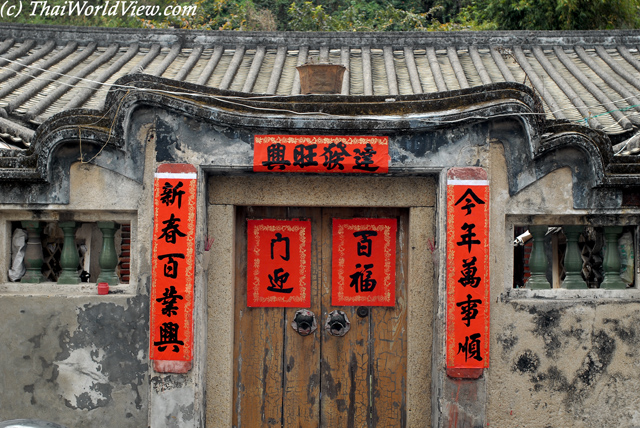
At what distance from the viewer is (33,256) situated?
17.9 feet

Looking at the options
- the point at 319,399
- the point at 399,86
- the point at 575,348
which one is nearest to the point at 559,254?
the point at 575,348

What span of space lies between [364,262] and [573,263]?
1.81 meters

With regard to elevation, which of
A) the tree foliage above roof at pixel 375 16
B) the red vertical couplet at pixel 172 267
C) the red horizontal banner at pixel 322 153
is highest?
the tree foliage above roof at pixel 375 16

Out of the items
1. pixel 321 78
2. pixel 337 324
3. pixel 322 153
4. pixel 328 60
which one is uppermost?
pixel 328 60

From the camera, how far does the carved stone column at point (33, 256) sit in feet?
17.8

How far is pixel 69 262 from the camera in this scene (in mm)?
5398


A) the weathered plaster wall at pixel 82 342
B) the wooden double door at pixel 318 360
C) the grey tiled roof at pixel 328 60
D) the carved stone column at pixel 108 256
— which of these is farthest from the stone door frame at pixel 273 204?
the grey tiled roof at pixel 328 60

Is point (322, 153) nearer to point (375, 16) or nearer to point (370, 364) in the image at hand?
point (370, 364)

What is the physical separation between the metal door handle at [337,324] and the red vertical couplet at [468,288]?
3.32ft

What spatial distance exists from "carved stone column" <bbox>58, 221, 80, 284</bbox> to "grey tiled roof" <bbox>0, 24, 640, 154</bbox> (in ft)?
5.78

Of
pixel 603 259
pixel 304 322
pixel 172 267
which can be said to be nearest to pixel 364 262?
pixel 304 322

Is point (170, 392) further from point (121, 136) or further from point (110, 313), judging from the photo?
point (121, 136)

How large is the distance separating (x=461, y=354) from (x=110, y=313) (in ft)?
9.75

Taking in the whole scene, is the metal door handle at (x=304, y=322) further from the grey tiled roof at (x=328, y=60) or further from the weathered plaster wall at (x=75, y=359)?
the grey tiled roof at (x=328, y=60)
